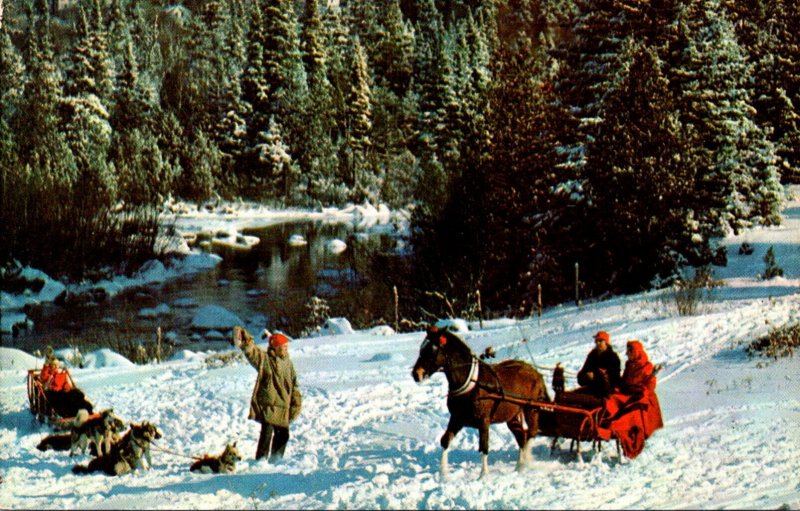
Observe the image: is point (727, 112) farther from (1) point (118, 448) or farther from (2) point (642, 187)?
(1) point (118, 448)

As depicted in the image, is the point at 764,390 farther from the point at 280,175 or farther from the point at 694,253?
the point at 280,175

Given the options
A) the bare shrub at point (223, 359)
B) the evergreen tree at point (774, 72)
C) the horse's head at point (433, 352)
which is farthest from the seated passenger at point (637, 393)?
the evergreen tree at point (774, 72)

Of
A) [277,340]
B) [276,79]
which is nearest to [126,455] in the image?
[277,340]

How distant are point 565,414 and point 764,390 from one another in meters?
3.97

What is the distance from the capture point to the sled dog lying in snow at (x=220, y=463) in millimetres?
8812

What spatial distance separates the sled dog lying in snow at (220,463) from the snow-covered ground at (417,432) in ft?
0.43

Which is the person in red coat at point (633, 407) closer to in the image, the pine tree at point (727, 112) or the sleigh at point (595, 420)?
the sleigh at point (595, 420)

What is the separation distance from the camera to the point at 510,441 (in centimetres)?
943

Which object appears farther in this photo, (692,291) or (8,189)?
(8,189)

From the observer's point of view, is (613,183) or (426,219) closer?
(613,183)

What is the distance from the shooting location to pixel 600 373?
8.52m

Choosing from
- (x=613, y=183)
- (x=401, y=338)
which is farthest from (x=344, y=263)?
(x=401, y=338)

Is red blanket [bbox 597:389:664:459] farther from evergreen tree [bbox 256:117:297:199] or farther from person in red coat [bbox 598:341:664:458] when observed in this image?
evergreen tree [bbox 256:117:297:199]

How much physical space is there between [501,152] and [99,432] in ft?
52.4
